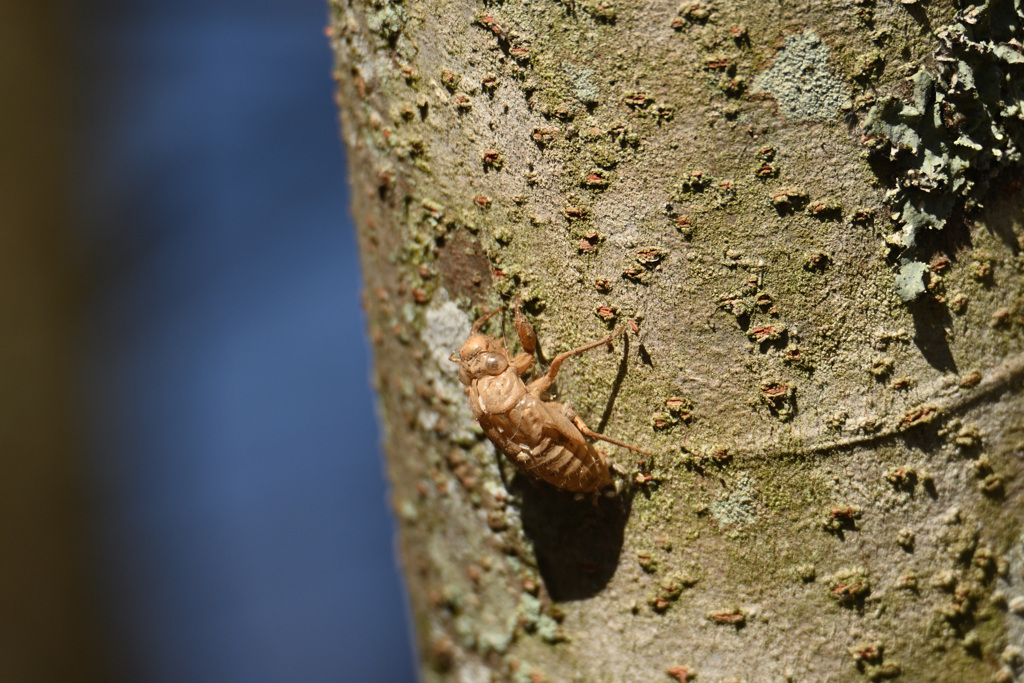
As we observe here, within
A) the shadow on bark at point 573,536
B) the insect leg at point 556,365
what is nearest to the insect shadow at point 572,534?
the shadow on bark at point 573,536

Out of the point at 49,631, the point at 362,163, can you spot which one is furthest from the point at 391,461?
the point at 49,631

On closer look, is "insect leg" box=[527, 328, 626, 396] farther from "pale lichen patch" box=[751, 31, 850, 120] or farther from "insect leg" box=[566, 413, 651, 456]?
"pale lichen patch" box=[751, 31, 850, 120]

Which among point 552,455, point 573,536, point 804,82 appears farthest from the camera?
point 573,536

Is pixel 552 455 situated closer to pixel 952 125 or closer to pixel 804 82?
pixel 804 82

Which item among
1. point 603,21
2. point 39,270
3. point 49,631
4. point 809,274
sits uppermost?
point 39,270

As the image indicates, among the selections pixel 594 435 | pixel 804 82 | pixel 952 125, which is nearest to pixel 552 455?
pixel 594 435

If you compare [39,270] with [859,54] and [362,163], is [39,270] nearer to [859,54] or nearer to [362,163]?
[362,163]

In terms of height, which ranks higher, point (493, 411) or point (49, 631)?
point (493, 411)
